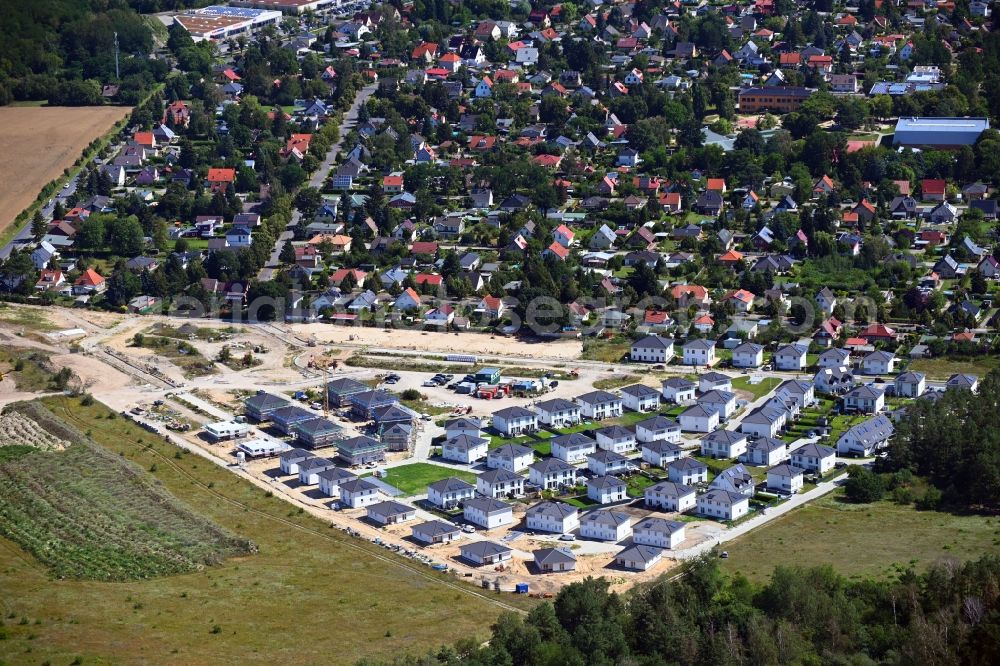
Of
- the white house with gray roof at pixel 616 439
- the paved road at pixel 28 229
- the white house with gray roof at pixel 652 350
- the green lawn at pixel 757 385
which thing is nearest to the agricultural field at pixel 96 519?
the white house with gray roof at pixel 616 439

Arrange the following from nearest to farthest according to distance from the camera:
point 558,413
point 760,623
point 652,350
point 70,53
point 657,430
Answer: point 760,623 < point 657,430 < point 558,413 < point 652,350 < point 70,53

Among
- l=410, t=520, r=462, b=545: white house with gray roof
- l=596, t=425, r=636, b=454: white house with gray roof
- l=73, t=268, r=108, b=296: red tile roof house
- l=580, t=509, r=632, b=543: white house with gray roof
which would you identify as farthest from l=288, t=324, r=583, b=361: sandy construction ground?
l=410, t=520, r=462, b=545: white house with gray roof

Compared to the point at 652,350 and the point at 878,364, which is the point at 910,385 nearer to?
the point at 878,364

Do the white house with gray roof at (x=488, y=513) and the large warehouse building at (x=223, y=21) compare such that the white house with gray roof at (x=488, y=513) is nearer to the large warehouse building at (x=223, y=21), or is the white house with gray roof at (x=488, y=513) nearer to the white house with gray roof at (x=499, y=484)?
the white house with gray roof at (x=499, y=484)

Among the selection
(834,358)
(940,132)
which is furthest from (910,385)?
(940,132)

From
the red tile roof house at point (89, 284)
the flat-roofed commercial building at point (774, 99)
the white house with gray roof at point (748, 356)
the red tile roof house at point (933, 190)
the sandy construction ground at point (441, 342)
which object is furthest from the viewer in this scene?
the flat-roofed commercial building at point (774, 99)

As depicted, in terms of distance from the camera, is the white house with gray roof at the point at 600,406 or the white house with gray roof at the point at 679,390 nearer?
the white house with gray roof at the point at 600,406

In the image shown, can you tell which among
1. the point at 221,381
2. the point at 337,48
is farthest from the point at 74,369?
the point at 337,48

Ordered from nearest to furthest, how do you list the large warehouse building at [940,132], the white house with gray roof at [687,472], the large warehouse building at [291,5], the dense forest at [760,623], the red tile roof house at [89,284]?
the dense forest at [760,623]
the white house with gray roof at [687,472]
the red tile roof house at [89,284]
the large warehouse building at [940,132]
the large warehouse building at [291,5]
